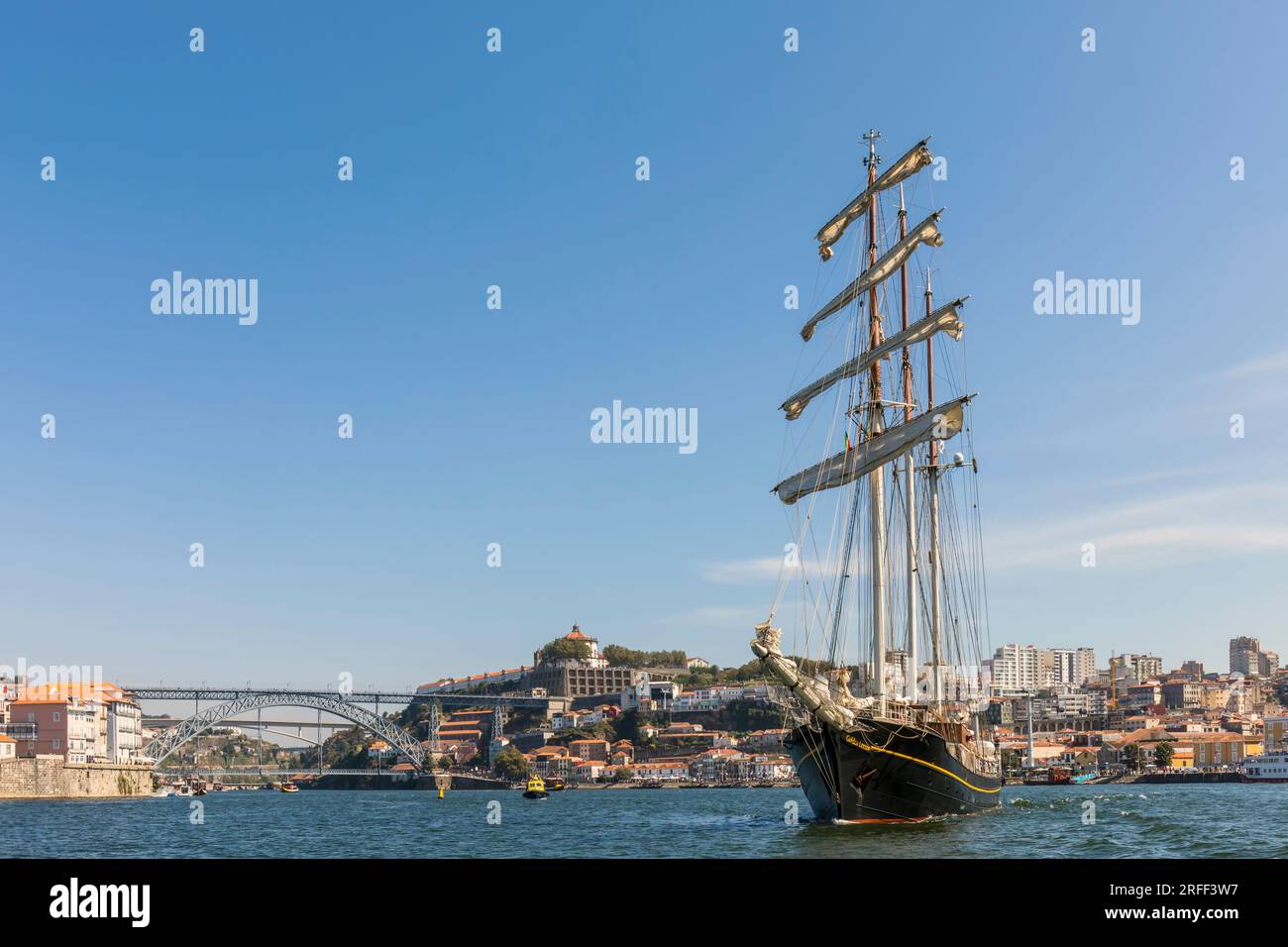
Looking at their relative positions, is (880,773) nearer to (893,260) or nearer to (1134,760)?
(893,260)

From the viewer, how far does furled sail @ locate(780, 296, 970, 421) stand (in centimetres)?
6147

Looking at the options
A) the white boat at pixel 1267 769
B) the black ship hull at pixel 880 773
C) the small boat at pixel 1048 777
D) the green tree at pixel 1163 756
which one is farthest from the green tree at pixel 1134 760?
the black ship hull at pixel 880 773

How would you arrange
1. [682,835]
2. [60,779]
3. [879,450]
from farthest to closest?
[60,779]
[879,450]
[682,835]

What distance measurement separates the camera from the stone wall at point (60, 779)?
133m

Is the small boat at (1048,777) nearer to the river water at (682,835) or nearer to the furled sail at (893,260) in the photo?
the river water at (682,835)

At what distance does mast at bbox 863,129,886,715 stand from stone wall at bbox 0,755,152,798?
10879 centimetres

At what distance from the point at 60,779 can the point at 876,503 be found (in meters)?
113

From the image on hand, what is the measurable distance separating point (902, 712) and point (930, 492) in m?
25.3

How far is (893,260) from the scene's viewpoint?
6544 cm

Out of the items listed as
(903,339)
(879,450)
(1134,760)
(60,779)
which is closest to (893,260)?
(903,339)

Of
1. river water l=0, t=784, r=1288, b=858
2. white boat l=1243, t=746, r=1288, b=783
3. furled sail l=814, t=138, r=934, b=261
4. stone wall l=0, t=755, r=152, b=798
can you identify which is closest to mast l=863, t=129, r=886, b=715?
furled sail l=814, t=138, r=934, b=261
